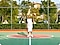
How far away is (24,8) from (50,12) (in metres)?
2.18

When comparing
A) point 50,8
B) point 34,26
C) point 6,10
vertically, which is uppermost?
point 50,8

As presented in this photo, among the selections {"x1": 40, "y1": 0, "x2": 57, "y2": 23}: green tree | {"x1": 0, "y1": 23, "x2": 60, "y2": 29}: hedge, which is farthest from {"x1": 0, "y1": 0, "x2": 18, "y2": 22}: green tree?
{"x1": 40, "y1": 0, "x2": 57, "y2": 23}: green tree

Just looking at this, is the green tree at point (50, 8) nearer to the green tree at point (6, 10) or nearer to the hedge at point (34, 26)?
the hedge at point (34, 26)

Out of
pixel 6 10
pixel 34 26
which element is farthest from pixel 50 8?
pixel 6 10

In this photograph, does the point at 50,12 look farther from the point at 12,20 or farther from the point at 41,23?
the point at 12,20

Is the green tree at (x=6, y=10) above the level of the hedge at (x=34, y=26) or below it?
above

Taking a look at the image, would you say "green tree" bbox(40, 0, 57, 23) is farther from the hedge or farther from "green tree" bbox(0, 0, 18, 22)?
"green tree" bbox(0, 0, 18, 22)

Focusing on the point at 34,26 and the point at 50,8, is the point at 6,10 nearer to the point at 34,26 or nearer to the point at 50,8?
the point at 34,26

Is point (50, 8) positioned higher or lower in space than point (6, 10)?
higher

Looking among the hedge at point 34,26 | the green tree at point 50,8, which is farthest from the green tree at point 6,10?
the green tree at point 50,8

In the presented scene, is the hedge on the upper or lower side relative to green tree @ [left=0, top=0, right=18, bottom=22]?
lower

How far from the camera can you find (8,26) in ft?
50.4

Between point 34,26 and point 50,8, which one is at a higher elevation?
point 50,8

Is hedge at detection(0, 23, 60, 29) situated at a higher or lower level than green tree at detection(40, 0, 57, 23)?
lower
